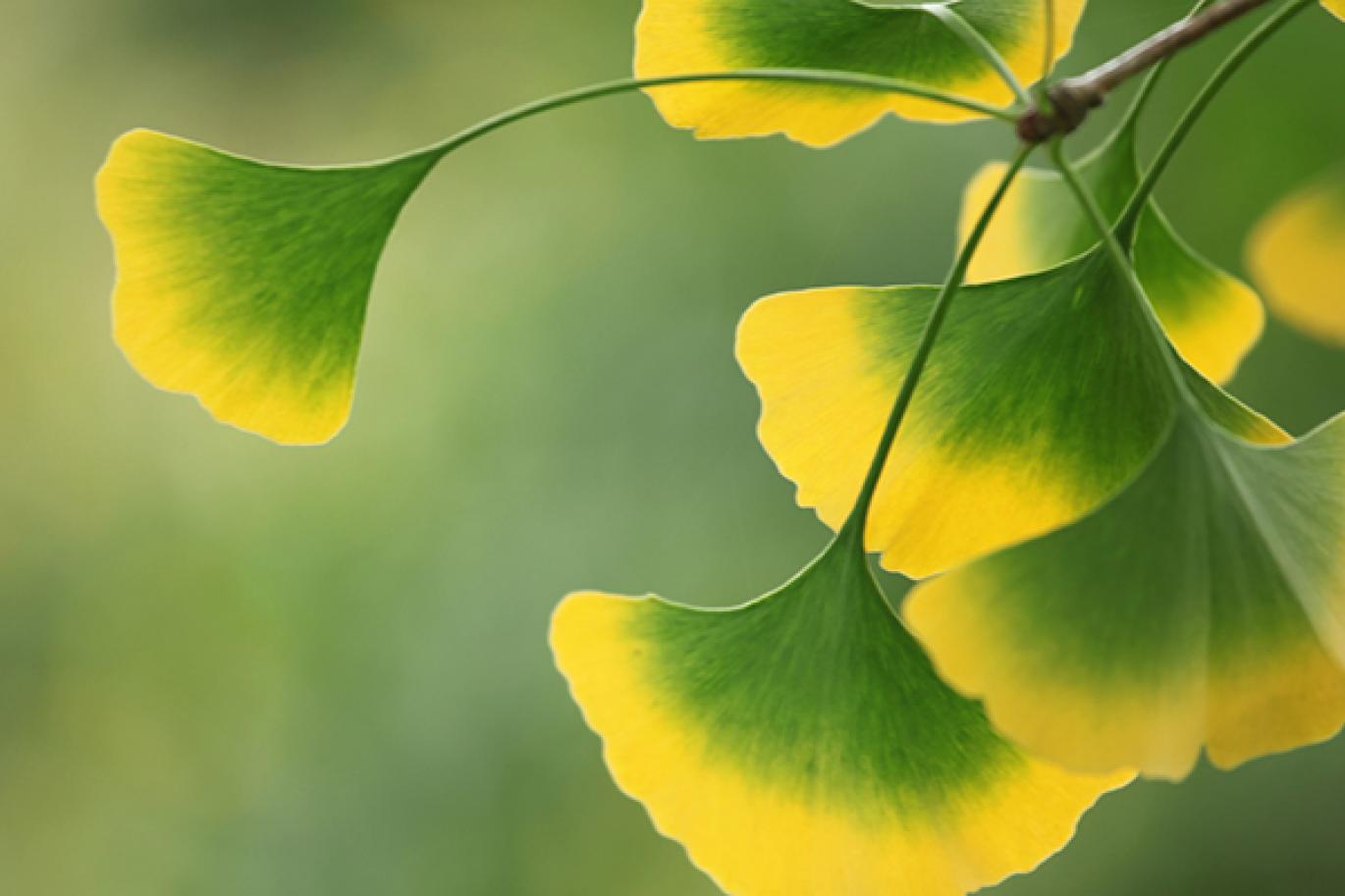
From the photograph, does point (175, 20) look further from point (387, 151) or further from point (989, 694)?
point (989, 694)

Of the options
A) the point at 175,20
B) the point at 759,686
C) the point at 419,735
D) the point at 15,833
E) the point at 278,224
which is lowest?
the point at 15,833

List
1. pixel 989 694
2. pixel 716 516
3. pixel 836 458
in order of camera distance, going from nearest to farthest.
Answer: pixel 989 694 < pixel 836 458 < pixel 716 516

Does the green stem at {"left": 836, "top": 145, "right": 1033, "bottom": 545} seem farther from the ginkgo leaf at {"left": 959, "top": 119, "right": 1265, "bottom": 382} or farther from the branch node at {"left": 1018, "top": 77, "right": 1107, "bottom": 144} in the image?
the ginkgo leaf at {"left": 959, "top": 119, "right": 1265, "bottom": 382}

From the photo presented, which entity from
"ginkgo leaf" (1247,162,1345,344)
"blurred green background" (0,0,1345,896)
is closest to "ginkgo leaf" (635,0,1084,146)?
"ginkgo leaf" (1247,162,1345,344)

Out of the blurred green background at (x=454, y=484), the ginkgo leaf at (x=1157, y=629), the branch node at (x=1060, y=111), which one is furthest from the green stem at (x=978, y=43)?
the blurred green background at (x=454, y=484)

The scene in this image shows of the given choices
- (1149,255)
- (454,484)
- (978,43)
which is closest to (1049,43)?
(978,43)

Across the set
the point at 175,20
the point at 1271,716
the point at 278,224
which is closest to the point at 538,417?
the point at 175,20
